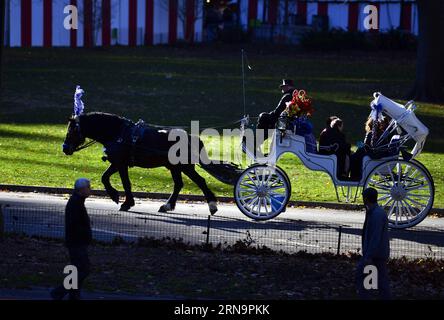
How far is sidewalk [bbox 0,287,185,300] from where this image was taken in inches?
500

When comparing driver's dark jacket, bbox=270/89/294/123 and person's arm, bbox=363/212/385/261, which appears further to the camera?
driver's dark jacket, bbox=270/89/294/123

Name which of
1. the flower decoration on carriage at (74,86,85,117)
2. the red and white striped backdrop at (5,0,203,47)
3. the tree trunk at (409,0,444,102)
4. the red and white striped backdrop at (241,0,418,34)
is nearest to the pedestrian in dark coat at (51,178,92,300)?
the flower decoration on carriage at (74,86,85,117)

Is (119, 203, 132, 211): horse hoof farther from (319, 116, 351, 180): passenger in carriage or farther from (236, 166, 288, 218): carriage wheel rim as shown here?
(319, 116, 351, 180): passenger in carriage

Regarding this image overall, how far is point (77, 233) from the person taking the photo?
479 inches

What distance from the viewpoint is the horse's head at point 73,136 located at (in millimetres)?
18906

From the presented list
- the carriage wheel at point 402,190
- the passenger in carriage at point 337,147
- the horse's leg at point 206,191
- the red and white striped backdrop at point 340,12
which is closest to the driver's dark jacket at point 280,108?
the passenger in carriage at point 337,147

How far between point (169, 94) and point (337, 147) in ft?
60.3

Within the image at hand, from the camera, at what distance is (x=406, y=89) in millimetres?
37844

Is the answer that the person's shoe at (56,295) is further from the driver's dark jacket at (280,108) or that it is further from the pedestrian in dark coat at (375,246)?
the driver's dark jacket at (280,108)

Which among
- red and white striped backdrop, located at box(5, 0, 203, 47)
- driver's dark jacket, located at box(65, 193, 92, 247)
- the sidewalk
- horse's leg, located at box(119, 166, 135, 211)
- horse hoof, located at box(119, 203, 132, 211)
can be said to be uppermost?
red and white striped backdrop, located at box(5, 0, 203, 47)

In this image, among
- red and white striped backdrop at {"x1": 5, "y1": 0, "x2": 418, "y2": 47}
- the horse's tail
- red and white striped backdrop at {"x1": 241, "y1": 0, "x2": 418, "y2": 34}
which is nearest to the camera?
the horse's tail

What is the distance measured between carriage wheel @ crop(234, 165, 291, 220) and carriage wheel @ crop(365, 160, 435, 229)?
148 centimetres

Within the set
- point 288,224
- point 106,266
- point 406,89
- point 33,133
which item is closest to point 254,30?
point 406,89

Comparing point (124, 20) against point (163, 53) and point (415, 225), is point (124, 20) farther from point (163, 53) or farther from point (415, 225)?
point (415, 225)
